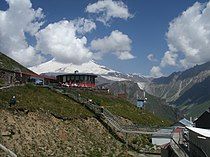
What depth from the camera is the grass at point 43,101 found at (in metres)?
68.3

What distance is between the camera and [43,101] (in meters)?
75.1

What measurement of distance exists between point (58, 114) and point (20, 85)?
17.9 meters

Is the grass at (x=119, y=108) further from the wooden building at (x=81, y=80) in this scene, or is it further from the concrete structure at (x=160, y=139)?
the wooden building at (x=81, y=80)

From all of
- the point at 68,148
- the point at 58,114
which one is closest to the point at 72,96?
the point at 58,114

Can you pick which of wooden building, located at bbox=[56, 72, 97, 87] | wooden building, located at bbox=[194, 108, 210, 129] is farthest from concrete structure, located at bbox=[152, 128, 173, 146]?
wooden building, located at bbox=[56, 72, 97, 87]

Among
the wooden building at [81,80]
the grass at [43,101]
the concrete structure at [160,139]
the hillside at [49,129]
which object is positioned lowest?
the concrete structure at [160,139]

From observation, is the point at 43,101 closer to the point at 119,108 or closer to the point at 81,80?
the point at 119,108

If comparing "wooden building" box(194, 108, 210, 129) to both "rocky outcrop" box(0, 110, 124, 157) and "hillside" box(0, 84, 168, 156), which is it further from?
"rocky outcrop" box(0, 110, 124, 157)

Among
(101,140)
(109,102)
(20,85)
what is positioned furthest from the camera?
(109,102)

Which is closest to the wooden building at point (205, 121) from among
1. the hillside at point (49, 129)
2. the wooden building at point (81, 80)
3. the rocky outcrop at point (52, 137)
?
the hillside at point (49, 129)

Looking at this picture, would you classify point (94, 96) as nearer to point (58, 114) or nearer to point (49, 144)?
point (58, 114)

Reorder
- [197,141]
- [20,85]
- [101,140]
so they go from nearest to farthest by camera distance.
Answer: [197,141] → [101,140] → [20,85]

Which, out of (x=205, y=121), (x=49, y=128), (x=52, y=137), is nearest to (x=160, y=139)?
(x=205, y=121)

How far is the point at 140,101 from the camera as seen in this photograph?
130375 millimetres
